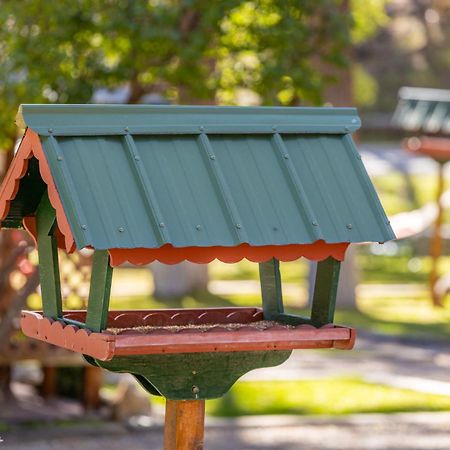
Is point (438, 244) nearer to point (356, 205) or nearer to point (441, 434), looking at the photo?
point (441, 434)

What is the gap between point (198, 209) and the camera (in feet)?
14.6

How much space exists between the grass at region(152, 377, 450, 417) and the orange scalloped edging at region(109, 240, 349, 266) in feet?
22.0

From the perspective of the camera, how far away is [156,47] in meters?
10.3

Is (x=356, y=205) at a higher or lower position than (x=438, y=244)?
lower

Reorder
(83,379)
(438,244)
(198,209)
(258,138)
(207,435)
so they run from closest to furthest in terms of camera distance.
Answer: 1. (198,209)
2. (258,138)
3. (207,435)
4. (83,379)
5. (438,244)

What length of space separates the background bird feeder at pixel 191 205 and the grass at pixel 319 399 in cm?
655

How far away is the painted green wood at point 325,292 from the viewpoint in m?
5.03

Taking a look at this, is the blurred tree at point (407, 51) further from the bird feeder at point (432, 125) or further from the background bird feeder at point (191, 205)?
the background bird feeder at point (191, 205)

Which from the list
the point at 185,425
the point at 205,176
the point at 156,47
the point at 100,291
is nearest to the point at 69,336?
the point at 100,291

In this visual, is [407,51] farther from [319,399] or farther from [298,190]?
[298,190]

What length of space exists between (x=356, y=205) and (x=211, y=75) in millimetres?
6533

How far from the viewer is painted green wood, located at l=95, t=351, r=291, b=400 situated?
15.3 feet

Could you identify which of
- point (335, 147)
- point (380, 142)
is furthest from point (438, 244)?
point (380, 142)

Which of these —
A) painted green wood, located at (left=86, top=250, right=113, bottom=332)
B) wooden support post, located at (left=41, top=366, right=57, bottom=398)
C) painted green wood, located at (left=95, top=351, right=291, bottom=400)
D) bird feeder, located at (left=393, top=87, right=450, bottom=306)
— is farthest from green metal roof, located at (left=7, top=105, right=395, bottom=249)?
bird feeder, located at (left=393, top=87, right=450, bottom=306)
